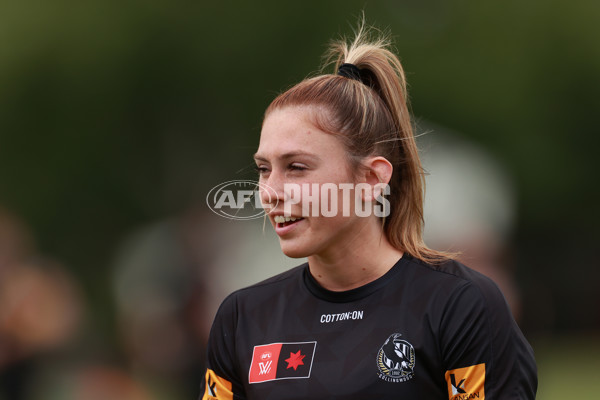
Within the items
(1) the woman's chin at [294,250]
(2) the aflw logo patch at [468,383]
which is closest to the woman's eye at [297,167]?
(1) the woman's chin at [294,250]

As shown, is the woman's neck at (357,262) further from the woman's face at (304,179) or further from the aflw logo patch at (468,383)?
the aflw logo patch at (468,383)

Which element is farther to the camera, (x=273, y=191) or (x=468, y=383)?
(x=273, y=191)

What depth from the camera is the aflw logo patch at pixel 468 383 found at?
3.25 metres

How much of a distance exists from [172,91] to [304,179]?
736 centimetres

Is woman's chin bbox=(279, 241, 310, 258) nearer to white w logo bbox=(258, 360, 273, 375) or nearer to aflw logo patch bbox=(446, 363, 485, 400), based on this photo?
white w logo bbox=(258, 360, 273, 375)

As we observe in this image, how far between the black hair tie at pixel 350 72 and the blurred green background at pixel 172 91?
601 cm

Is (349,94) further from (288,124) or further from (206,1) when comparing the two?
(206,1)

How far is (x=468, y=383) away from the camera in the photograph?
128 inches

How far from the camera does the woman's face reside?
3.50m

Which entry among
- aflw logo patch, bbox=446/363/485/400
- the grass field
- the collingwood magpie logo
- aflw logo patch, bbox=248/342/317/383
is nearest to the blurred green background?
the grass field

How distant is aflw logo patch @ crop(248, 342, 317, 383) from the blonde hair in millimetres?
565

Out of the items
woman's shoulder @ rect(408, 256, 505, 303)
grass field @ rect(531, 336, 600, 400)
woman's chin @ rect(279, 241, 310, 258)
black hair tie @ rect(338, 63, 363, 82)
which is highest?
black hair tie @ rect(338, 63, 363, 82)

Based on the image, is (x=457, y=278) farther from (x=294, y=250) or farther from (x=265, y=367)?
(x=265, y=367)

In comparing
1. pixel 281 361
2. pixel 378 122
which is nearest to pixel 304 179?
pixel 378 122
